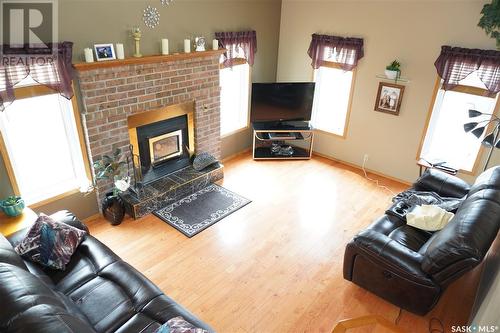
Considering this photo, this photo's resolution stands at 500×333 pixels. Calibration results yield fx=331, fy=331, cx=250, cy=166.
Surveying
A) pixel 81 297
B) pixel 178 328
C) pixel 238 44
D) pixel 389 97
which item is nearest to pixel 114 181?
pixel 81 297

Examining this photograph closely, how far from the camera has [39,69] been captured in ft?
9.66

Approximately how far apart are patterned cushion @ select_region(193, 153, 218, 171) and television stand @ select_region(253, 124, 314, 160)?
0.97m

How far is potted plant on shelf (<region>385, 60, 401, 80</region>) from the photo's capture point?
14.5ft

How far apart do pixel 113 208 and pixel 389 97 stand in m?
3.90

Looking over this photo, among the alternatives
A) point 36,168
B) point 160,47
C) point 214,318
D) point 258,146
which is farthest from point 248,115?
point 214,318

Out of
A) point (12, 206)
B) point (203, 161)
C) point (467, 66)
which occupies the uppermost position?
point (467, 66)

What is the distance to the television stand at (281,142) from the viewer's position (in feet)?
17.6

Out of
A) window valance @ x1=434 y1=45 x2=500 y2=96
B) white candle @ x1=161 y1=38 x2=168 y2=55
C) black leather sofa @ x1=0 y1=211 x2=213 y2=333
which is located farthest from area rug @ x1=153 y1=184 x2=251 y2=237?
window valance @ x1=434 y1=45 x2=500 y2=96

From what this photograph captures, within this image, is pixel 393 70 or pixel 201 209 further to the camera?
pixel 393 70

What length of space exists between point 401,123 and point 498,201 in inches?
87.0

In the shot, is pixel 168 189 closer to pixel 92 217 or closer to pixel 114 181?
pixel 114 181

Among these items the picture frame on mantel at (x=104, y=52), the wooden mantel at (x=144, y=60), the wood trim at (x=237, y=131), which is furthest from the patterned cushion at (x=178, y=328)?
the wood trim at (x=237, y=131)

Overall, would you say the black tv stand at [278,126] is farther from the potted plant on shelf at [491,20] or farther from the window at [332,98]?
the potted plant on shelf at [491,20]

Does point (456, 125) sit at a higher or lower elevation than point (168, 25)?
lower
